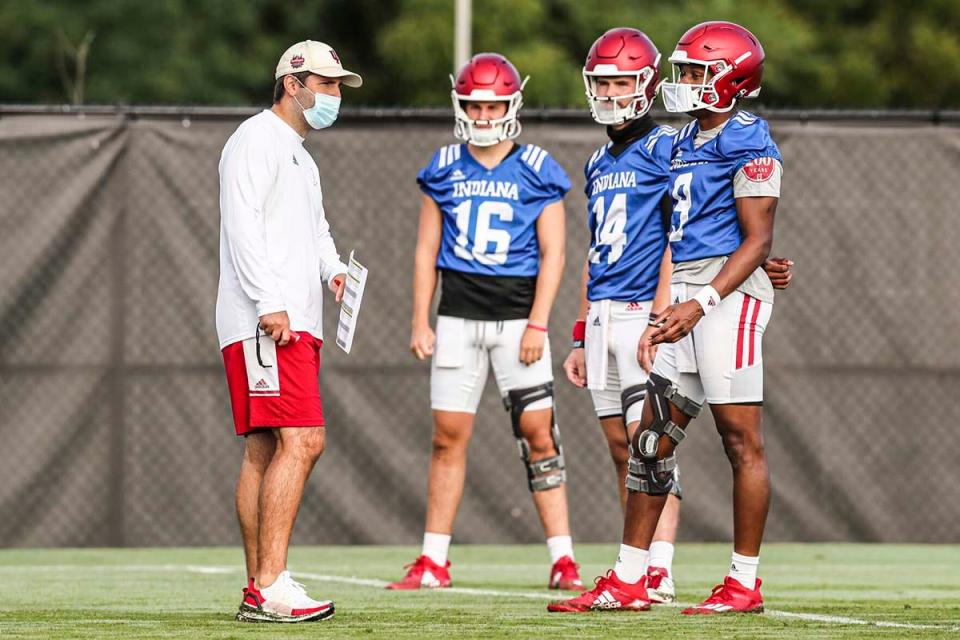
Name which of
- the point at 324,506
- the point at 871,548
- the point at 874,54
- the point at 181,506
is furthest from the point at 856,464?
the point at 874,54

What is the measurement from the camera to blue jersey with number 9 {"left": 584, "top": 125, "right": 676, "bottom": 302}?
7.01 m

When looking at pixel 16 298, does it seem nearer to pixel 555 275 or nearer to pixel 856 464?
pixel 555 275

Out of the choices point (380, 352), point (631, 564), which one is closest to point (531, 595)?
point (631, 564)

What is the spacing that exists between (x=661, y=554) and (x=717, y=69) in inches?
80.1

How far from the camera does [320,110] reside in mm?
6230

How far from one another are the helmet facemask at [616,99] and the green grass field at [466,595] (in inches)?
79.4

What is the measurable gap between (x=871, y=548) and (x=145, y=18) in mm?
16611

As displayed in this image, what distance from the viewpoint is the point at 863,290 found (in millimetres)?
9938

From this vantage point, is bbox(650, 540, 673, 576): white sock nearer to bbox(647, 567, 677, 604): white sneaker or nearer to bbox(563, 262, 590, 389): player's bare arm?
bbox(647, 567, 677, 604): white sneaker

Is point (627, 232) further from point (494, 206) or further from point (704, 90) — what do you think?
point (704, 90)

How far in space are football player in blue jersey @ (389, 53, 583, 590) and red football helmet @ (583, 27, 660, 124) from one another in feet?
1.91

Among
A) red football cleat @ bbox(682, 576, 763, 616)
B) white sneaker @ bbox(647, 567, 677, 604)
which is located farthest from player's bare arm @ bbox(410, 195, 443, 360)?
red football cleat @ bbox(682, 576, 763, 616)

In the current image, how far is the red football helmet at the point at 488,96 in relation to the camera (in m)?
7.55

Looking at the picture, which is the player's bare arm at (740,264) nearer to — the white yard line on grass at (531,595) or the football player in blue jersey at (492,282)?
the white yard line on grass at (531,595)
